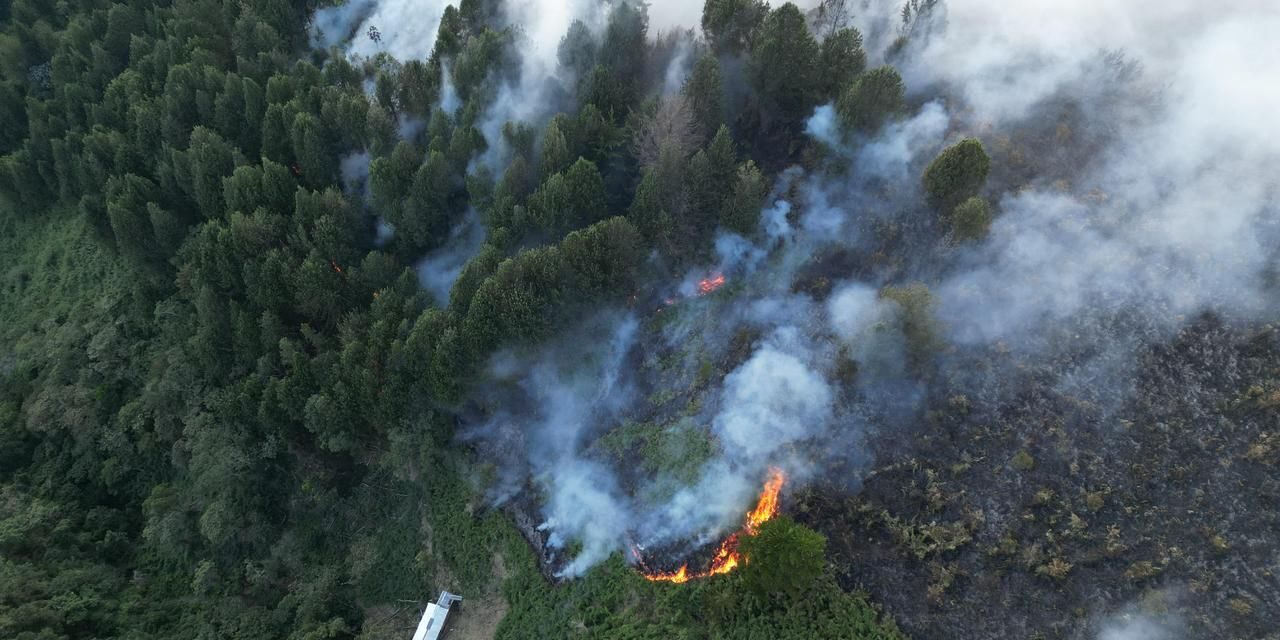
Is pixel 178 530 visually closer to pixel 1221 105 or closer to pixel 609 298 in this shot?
pixel 609 298

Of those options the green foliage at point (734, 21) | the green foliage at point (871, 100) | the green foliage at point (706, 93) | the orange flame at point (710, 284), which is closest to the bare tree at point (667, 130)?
the green foliage at point (706, 93)

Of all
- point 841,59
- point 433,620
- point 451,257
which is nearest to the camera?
point 433,620

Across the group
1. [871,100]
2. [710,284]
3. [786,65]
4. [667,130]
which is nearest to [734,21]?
[786,65]

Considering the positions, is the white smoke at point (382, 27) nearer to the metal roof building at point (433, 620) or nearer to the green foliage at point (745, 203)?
the green foliage at point (745, 203)

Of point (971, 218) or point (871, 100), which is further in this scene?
point (871, 100)

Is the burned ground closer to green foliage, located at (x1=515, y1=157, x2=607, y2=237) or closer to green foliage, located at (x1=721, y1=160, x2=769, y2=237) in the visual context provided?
green foliage, located at (x1=721, y1=160, x2=769, y2=237)

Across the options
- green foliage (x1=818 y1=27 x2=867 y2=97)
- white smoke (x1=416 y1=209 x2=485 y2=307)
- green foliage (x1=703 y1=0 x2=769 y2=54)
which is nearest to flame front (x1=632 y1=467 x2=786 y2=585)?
white smoke (x1=416 y1=209 x2=485 y2=307)

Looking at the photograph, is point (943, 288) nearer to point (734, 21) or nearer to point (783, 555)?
point (783, 555)

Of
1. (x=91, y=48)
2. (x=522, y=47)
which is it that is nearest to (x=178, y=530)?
(x=522, y=47)
